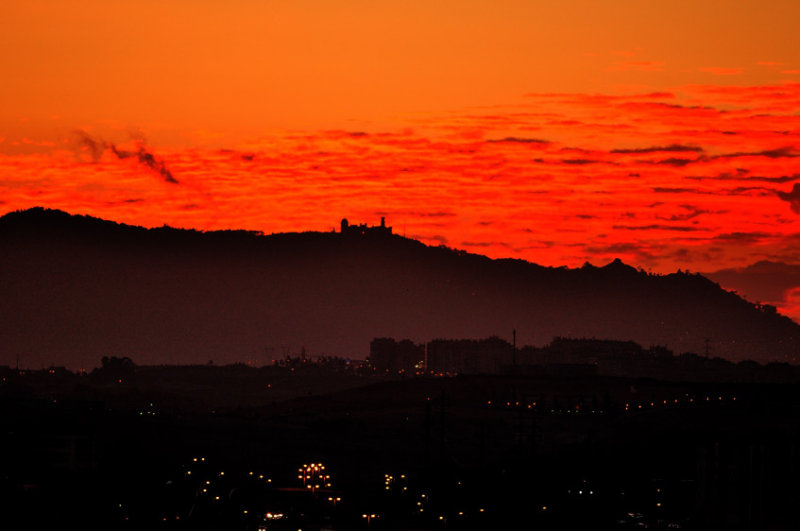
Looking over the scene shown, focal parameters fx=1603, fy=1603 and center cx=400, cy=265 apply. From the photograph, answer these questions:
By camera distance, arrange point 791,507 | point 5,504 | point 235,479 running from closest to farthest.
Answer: point 5,504, point 791,507, point 235,479

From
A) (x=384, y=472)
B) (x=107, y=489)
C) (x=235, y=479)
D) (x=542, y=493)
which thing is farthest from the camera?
(x=384, y=472)

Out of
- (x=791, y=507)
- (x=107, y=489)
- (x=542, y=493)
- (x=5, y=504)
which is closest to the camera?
(x=5, y=504)

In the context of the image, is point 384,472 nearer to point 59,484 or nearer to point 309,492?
point 309,492

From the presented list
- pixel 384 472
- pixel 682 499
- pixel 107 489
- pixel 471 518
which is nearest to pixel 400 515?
pixel 471 518

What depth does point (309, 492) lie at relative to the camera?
156000 mm

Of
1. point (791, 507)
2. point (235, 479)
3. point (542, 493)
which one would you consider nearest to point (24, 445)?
point (235, 479)

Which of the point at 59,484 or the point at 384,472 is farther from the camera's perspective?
the point at 384,472

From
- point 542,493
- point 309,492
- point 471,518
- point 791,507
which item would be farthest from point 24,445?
point 791,507

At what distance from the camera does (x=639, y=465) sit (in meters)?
198

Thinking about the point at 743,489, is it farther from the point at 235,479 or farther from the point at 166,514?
the point at 235,479

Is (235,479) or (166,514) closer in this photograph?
(166,514)

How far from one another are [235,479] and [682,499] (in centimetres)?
5005

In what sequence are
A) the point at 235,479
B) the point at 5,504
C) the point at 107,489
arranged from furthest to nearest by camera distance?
the point at 235,479
the point at 107,489
the point at 5,504

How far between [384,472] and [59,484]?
203 ft
